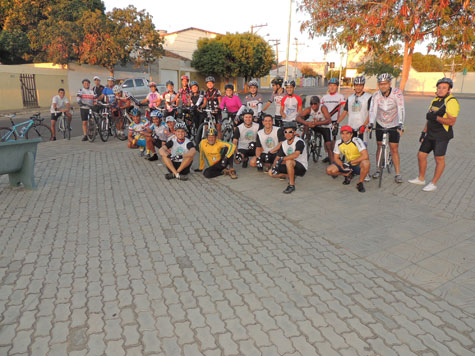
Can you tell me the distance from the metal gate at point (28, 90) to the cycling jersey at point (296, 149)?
75.0 feet

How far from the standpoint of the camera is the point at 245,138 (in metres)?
7.85

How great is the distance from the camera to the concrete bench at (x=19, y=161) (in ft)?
19.5

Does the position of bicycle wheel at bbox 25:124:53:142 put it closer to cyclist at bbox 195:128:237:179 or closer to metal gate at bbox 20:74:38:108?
cyclist at bbox 195:128:237:179

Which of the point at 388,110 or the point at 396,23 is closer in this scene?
the point at 388,110

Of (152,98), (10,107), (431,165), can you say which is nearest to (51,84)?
(10,107)

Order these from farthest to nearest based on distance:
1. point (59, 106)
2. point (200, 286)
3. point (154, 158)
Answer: point (59, 106) < point (154, 158) < point (200, 286)

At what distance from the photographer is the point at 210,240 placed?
4.56 meters

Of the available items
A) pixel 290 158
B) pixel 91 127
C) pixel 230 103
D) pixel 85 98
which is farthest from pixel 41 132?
pixel 290 158

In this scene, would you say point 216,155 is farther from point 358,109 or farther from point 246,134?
point 358,109

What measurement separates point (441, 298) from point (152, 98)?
30.4ft

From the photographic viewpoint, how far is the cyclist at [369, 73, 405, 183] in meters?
6.63

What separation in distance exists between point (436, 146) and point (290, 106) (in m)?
3.14

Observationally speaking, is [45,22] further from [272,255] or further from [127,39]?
[272,255]

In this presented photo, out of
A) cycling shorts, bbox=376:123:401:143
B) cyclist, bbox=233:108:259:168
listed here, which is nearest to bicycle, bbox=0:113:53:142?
cyclist, bbox=233:108:259:168
